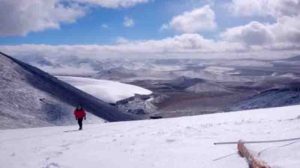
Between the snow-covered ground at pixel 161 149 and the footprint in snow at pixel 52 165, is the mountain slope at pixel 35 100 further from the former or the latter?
the footprint in snow at pixel 52 165

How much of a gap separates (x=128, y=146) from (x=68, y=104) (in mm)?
22325

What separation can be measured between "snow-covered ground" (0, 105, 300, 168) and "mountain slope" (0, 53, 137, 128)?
12.2 m

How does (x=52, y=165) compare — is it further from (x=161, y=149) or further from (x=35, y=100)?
(x=35, y=100)

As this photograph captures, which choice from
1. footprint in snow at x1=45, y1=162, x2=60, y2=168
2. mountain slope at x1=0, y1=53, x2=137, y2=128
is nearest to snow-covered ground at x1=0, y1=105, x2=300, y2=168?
footprint in snow at x1=45, y1=162, x2=60, y2=168

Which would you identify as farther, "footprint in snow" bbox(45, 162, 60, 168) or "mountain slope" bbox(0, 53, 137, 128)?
"mountain slope" bbox(0, 53, 137, 128)

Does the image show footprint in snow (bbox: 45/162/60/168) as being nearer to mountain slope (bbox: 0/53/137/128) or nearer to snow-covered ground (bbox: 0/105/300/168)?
snow-covered ground (bbox: 0/105/300/168)

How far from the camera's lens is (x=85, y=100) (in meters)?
38.4

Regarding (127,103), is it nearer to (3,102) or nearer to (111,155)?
(3,102)

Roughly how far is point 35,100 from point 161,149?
2224cm

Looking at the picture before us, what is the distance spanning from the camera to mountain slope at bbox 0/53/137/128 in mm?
27984

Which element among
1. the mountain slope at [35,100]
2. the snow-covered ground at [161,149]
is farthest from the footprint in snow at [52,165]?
the mountain slope at [35,100]

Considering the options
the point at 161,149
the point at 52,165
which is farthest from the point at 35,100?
the point at 161,149

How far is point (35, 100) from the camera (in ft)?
103

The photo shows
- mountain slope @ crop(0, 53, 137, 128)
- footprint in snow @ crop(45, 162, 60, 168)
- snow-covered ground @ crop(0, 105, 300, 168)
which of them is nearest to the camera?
snow-covered ground @ crop(0, 105, 300, 168)
